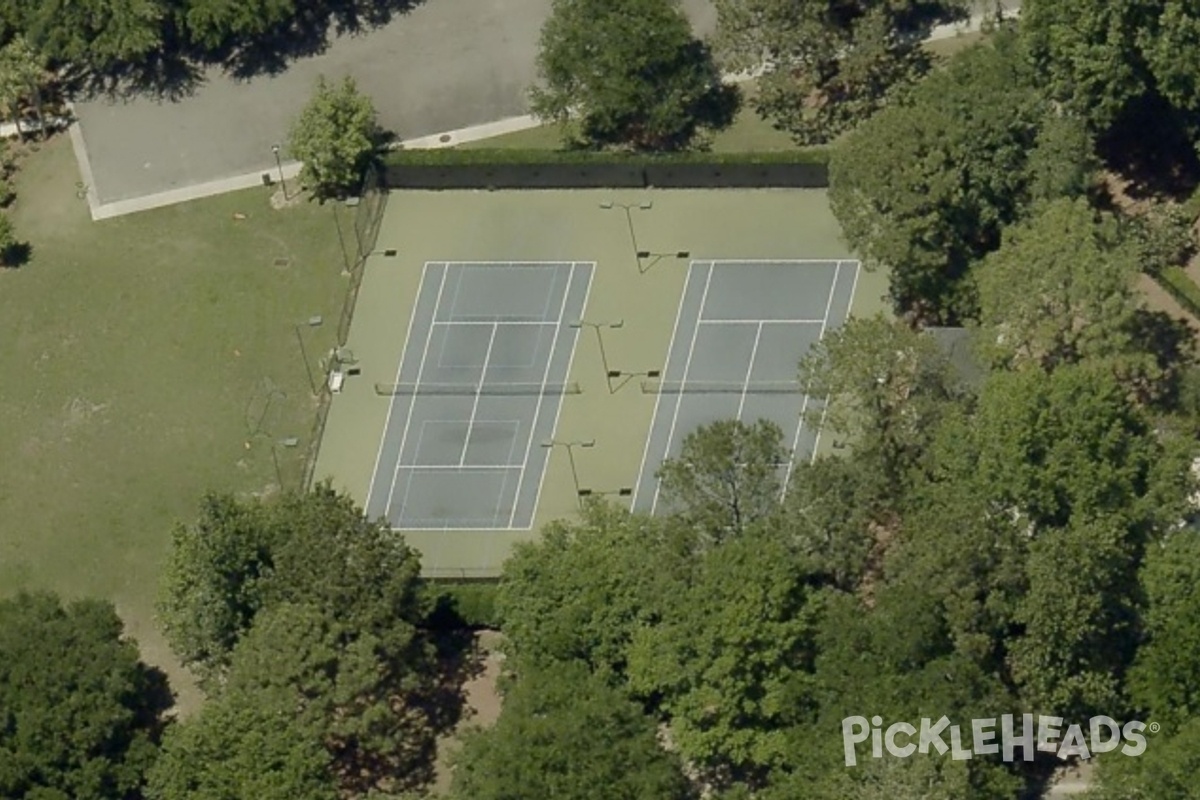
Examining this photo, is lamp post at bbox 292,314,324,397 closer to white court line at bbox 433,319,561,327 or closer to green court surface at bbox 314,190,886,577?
green court surface at bbox 314,190,886,577

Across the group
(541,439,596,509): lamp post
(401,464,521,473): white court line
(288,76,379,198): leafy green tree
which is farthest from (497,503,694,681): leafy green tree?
(288,76,379,198): leafy green tree

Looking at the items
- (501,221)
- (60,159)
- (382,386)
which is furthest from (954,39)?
(60,159)

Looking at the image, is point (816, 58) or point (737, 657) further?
point (816, 58)

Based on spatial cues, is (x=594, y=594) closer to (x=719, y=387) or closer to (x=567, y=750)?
(x=567, y=750)

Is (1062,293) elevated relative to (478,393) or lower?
elevated

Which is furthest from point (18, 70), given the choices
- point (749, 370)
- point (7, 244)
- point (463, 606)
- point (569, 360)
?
point (749, 370)

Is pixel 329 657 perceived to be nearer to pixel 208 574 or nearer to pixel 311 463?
pixel 208 574

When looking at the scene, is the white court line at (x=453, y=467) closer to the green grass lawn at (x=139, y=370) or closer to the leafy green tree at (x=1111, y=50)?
the green grass lawn at (x=139, y=370)
